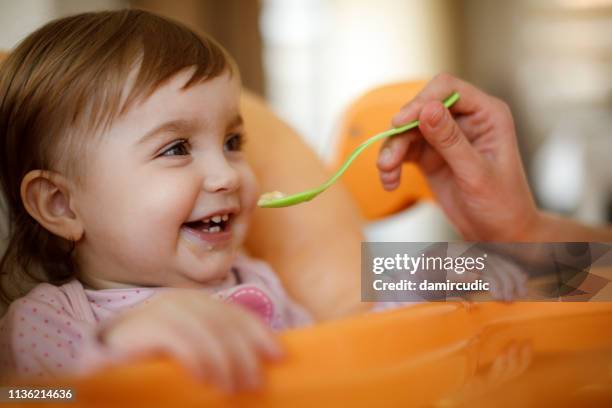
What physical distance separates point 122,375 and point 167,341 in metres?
0.03

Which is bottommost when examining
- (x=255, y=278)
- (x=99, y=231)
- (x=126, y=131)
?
(x=255, y=278)

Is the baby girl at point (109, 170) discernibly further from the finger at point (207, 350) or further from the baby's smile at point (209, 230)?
the finger at point (207, 350)

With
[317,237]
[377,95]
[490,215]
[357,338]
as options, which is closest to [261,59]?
[377,95]

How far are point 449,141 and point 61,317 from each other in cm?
42

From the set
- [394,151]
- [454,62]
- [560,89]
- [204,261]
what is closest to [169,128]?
[204,261]

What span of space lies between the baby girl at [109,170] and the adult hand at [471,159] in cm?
20

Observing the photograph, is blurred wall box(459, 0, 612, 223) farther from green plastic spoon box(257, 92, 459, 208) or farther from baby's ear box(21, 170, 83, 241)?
baby's ear box(21, 170, 83, 241)

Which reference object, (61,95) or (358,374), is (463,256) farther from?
(61,95)

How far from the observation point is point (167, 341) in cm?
32

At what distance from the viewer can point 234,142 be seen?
664 millimetres

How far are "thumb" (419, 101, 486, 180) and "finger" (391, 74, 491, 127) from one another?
0.02 meters

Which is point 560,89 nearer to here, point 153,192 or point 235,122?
point 235,122

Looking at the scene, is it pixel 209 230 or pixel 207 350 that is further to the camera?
pixel 209 230

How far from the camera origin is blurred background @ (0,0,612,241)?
2.37m
